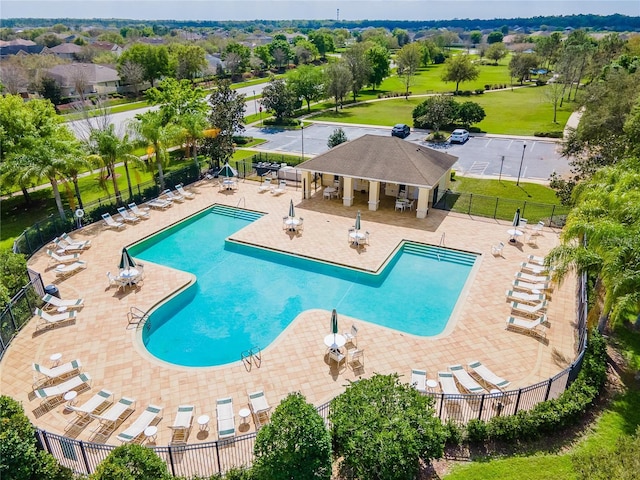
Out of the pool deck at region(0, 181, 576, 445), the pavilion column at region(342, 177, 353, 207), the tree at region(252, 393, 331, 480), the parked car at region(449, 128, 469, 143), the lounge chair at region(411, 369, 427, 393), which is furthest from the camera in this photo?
the parked car at region(449, 128, 469, 143)

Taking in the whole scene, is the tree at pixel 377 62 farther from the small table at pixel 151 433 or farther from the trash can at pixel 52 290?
the small table at pixel 151 433

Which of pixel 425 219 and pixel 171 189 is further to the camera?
pixel 171 189

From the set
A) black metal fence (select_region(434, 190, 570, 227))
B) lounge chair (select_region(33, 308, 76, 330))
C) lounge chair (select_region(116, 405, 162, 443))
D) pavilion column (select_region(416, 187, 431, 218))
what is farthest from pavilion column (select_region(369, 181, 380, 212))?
lounge chair (select_region(116, 405, 162, 443))

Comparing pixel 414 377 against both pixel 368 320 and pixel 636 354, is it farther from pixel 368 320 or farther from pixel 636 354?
pixel 636 354

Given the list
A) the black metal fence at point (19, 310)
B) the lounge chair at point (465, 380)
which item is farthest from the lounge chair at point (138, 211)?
the lounge chair at point (465, 380)

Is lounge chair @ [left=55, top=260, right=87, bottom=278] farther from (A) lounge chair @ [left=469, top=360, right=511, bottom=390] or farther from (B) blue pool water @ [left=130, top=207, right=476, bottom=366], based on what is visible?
(A) lounge chair @ [left=469, top=360, right=511, bottom=390]

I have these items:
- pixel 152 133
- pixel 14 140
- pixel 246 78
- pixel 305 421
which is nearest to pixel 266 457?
pixel 305 421

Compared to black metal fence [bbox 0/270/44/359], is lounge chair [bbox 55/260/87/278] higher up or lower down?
lower down
